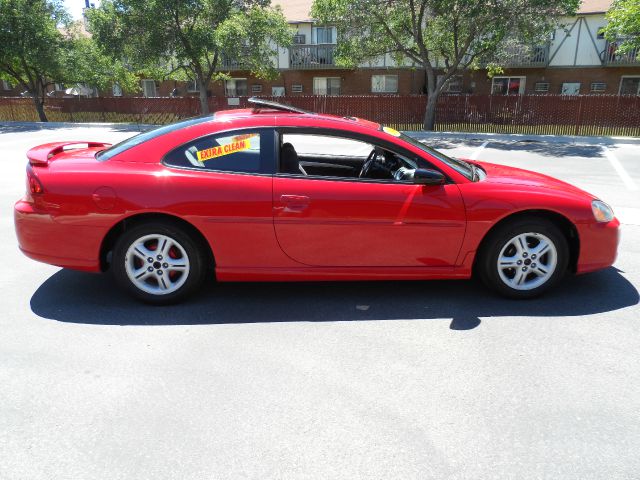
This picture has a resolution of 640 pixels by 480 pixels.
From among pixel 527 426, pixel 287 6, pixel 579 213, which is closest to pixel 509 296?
pixel 579 213

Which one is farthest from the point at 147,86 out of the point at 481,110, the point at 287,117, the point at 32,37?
the point at 287,117

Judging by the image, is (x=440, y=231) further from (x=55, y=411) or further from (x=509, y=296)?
(x=55, y=411)

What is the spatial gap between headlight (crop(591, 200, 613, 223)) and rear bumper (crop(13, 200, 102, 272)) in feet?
12.4

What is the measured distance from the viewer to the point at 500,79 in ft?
89.9

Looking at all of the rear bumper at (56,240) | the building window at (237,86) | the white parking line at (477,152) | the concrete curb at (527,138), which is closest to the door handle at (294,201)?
the rear bumper at (56,240)

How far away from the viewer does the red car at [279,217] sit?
357cm

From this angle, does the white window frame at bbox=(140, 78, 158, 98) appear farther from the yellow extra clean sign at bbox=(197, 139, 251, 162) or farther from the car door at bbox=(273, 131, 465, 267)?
the car door at bbox=(273, 131, 465, 267)

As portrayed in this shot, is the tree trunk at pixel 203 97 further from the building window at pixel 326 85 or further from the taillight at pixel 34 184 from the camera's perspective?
the taillight at pixel 34 184

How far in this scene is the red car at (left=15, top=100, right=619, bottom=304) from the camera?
3.57m

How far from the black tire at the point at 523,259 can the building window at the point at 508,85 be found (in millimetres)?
26446

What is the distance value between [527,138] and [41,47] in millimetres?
21351

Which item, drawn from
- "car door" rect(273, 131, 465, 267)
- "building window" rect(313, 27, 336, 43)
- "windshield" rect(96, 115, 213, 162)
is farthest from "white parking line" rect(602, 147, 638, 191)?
"building window" rect(313, 27, 336, 43)

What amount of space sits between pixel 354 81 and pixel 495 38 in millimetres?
13047

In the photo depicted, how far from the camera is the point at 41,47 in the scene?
73.5 ft
